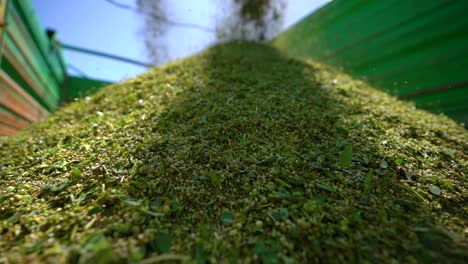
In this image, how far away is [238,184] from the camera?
→ 1.16 m

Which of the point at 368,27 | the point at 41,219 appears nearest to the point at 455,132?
the point at 368,27

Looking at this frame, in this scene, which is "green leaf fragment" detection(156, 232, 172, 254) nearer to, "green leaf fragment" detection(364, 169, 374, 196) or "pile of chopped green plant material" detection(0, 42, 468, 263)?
"pile of chopped green plant material" detection(0, 42, 468, 263)

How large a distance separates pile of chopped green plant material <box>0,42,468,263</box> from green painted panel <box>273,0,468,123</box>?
2.86 feet

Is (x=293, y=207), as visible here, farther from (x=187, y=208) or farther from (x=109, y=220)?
(x=109, y=220)

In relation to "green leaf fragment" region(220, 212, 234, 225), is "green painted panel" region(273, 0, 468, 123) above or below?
above

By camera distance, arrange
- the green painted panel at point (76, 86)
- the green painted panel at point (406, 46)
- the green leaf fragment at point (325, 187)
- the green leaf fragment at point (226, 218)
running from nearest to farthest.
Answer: the green leaf fragment at point (226, 218) → the green leaf fragment at point (325, 187) → the green painted panel at point (406, 46) → the green painted panel at point (76, 86)

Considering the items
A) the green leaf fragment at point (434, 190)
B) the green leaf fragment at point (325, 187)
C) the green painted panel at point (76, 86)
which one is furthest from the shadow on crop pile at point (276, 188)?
the green painted panel at point (76, 86)

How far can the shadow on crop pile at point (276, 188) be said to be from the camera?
85 cm

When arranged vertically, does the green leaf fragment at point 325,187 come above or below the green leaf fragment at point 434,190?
above

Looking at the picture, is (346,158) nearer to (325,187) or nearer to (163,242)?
(325,187)

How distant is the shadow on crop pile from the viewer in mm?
855

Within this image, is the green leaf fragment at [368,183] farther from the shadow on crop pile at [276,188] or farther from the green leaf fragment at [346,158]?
the green leaf fragment at [346,158]

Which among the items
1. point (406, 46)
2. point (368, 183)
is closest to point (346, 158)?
point (368, 183)

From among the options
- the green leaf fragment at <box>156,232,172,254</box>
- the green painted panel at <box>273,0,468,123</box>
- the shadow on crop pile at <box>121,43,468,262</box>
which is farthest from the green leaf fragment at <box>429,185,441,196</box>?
the green painted panel at <box>273,0,468,123</box>
